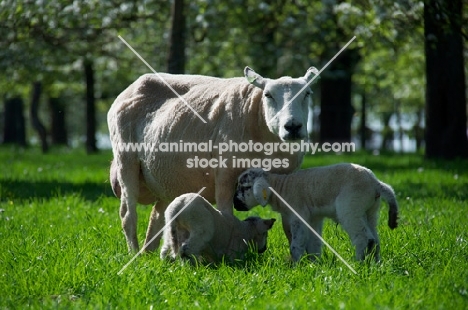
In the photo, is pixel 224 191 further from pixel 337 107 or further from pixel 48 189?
pixel 337 107

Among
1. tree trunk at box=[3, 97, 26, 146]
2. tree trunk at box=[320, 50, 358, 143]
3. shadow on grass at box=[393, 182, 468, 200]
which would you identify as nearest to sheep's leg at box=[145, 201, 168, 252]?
shadow on grass at box=[393, 182, 468, 200]

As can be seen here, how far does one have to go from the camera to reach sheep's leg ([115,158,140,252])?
22.1 feet

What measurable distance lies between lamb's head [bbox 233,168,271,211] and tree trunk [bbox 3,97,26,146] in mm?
23837

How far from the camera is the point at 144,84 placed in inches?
283

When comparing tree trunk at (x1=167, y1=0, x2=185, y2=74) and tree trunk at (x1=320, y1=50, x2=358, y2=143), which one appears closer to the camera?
tree trunk at (x1=167, y1=0, x2=185, y2=74)

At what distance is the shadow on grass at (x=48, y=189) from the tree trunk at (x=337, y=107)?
33.9 ft

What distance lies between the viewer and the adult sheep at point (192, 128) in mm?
5793

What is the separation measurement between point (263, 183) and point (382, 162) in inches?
381

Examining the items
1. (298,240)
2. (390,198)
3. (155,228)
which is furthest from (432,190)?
(298,240)

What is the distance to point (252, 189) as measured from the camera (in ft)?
19.0

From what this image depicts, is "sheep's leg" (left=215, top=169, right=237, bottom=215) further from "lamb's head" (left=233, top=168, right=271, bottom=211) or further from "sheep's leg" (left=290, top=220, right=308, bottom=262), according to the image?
"sheep's leg" (left=290, top=220, right=308, bottom=262)

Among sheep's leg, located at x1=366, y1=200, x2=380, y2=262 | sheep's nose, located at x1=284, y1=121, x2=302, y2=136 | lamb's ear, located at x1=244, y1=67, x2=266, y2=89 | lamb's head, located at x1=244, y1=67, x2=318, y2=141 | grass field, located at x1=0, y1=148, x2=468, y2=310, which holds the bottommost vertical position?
grass field, located at x1=0, y1=148, x2=468, y2=310

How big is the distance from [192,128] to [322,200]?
1.38 metres

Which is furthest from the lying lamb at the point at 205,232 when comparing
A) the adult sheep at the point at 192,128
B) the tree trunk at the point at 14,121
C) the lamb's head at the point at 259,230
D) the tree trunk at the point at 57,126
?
the tree trunk at the point at 57,126
